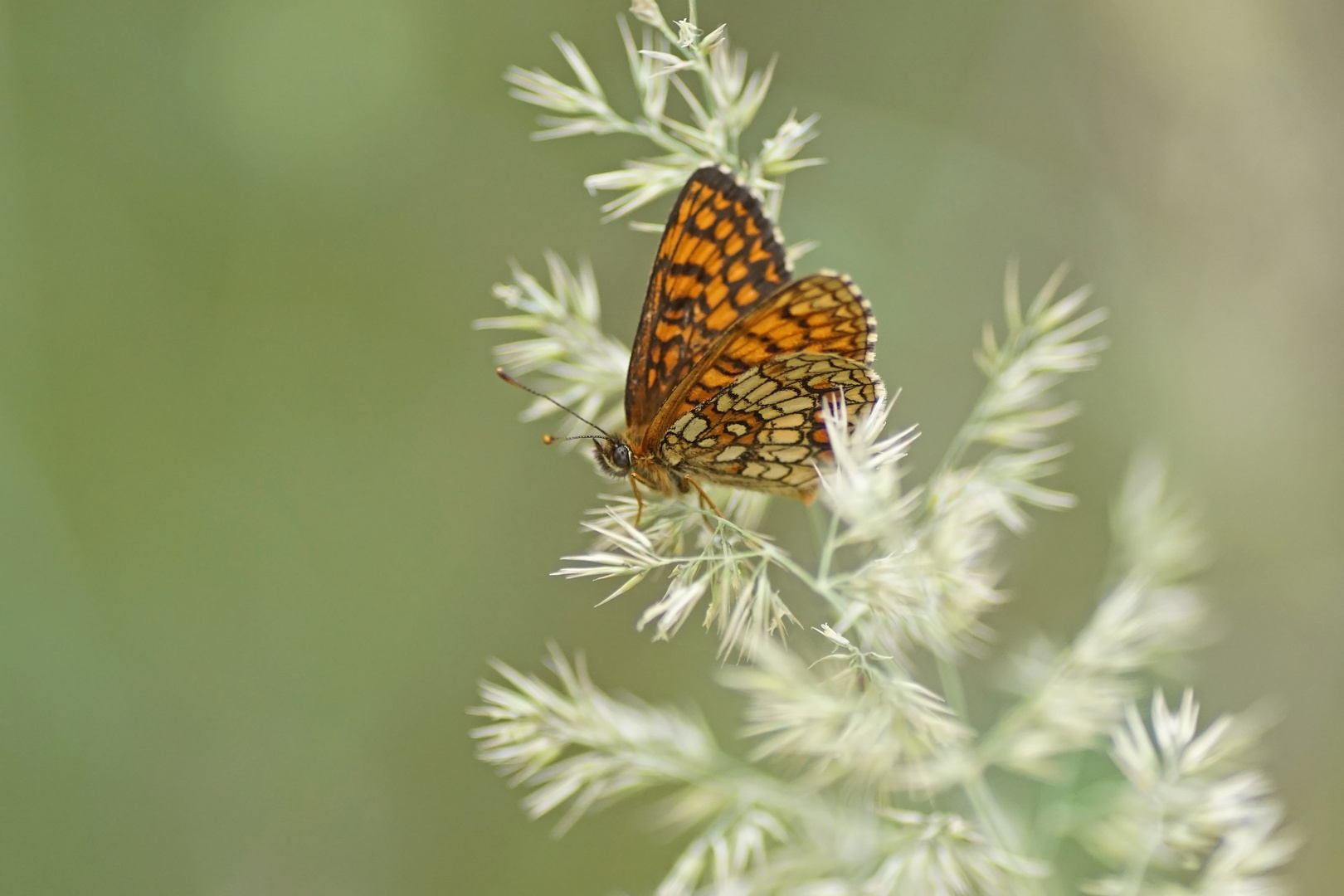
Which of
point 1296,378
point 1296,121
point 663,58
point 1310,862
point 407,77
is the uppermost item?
point 407,77

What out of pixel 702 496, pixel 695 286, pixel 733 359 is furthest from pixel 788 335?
pixel 702 496

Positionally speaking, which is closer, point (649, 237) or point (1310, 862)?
point (1310, 862)

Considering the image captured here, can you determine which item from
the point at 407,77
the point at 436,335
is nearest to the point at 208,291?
the point at 436,335

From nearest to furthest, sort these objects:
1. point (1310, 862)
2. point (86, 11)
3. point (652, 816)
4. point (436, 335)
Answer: point (1310, 862)
point (652, 816)
point (86, 11)
point (436, 335)

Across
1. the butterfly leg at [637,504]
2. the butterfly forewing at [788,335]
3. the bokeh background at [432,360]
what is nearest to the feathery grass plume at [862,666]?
the butterfly leg at [637,504]

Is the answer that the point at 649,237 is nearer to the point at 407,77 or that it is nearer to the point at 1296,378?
the point at 407,77

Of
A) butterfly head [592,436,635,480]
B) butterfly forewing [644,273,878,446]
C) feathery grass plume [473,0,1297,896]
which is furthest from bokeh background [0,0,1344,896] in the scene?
butterfly forewing [644,273,878,446]

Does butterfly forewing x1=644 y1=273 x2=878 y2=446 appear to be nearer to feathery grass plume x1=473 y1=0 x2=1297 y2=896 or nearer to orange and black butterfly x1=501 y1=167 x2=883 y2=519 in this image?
orange and black butterfly x1=501 y1=167 x2=883 y2=519
